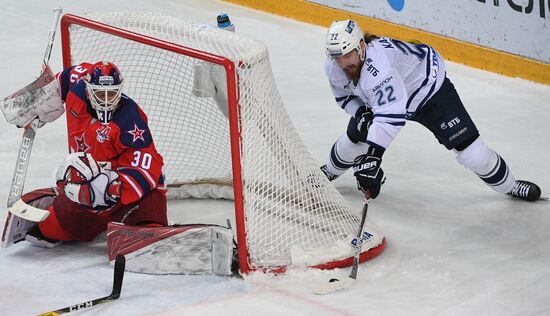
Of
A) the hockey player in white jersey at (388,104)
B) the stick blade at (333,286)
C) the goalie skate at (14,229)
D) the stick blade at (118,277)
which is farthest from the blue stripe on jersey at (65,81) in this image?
the stick blade at (333,286)

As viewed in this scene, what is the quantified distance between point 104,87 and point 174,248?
2.06 feet

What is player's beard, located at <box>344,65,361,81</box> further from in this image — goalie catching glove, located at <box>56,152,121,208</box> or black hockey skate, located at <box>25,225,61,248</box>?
black hockey skate, located at <box>25,225,61,248</box>

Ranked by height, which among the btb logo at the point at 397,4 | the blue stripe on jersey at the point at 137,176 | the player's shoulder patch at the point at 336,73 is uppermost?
the player's shoulder patch at the point at 336,73

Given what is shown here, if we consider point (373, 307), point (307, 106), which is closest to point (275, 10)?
point (307, 106)

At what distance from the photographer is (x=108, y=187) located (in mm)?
3902

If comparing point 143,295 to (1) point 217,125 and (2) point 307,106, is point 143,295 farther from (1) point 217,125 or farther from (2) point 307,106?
(2) point 307,106

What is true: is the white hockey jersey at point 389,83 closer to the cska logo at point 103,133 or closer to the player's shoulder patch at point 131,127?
the player's shoulder patch at point 131,127

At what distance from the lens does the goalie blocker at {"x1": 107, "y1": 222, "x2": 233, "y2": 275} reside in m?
3.83

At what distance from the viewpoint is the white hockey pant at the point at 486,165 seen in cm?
441

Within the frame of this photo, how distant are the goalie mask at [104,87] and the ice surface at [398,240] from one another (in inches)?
22.6

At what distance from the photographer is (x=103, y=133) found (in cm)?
397

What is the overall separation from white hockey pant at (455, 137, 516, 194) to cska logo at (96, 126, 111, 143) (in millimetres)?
1451

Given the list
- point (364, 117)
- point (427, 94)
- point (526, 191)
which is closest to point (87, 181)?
point (364, 117)

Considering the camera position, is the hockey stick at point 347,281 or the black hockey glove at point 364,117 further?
the black hockey glove at point 364,117
